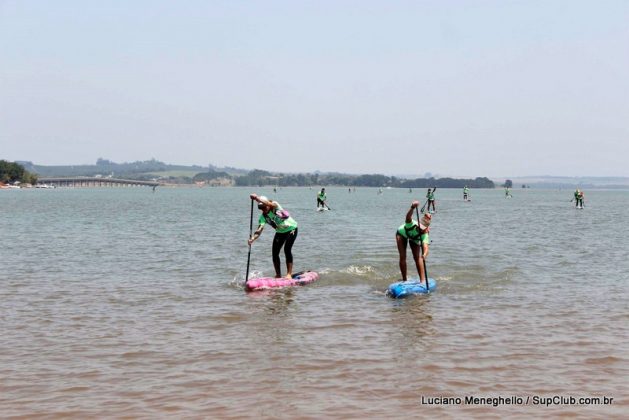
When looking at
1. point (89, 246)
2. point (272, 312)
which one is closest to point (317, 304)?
point (272, 312)

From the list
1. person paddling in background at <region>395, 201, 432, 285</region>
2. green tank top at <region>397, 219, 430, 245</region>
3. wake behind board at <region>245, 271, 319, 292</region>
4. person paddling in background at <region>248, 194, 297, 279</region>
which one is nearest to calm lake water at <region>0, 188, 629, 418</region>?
wake behind board at <region>245, 271, 319, 292</region>

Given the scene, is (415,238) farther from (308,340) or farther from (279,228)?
(308,340)

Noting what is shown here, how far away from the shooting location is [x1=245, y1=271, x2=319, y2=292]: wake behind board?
53.7 feet

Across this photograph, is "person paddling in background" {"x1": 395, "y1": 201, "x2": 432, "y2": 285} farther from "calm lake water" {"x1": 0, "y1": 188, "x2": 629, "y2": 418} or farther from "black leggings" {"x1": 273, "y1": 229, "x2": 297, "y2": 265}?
"black leggings" {"x1": 273, "y1": 229, "x2": 297, "y2": 265}

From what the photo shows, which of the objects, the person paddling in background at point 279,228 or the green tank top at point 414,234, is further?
the person paddling in background at point 279,228

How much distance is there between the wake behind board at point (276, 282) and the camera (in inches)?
645

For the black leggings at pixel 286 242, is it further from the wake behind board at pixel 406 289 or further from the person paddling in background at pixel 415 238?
the wake behind board at pixel 406 289

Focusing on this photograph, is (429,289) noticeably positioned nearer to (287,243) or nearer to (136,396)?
(287,243)

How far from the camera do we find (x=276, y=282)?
16781 millimetres

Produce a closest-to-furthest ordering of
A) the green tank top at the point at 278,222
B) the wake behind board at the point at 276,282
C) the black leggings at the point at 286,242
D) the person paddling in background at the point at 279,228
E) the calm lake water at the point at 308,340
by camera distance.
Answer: the calm lake water at the point at 308,340
the wake behind board at the point at 276,282
the person paddling in background at the point at 279,228
the green tank top at the point at 278,222
the black leggings at the point at 286,242

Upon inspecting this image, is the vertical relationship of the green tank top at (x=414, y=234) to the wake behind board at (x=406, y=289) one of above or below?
above

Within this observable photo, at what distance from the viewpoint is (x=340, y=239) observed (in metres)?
32.5

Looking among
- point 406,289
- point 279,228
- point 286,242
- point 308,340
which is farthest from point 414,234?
point 308,340

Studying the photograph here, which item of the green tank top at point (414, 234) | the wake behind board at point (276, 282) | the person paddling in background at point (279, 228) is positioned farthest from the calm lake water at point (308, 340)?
the green tank top at point (414, 234)
